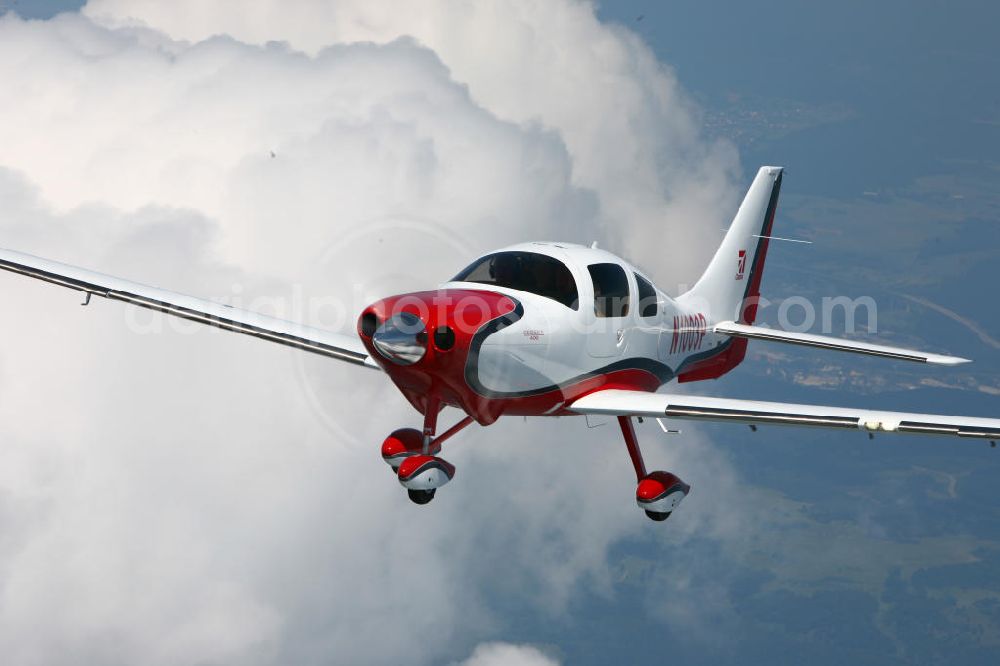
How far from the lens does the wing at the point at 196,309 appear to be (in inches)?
808

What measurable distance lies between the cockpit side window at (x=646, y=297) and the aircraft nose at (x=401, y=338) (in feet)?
19.6

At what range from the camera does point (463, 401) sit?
17.5 meters

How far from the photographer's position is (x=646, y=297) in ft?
69.4

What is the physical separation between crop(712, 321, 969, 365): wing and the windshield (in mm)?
6830

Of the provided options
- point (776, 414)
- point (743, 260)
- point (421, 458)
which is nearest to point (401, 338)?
point (421, 458)

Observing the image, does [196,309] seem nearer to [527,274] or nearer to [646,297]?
[527,274]

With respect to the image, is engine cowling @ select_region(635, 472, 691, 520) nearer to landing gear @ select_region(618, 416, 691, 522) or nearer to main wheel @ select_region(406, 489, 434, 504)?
landing gear @ select_region(618, 416, 691, 522)

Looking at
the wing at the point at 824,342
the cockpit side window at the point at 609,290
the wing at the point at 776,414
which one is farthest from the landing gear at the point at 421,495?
the wing at the point at 824,342

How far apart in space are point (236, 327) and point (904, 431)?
39.7 feet

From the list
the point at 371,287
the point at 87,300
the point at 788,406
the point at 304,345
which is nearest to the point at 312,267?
the point at 304,345

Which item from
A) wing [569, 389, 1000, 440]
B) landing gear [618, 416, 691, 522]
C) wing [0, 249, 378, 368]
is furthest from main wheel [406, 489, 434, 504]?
landing gear [618, 416, 691, 522]

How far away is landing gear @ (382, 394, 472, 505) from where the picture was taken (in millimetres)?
16891

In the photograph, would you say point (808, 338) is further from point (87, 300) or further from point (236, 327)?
point (87, 300)

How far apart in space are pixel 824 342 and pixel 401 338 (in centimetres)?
1202
